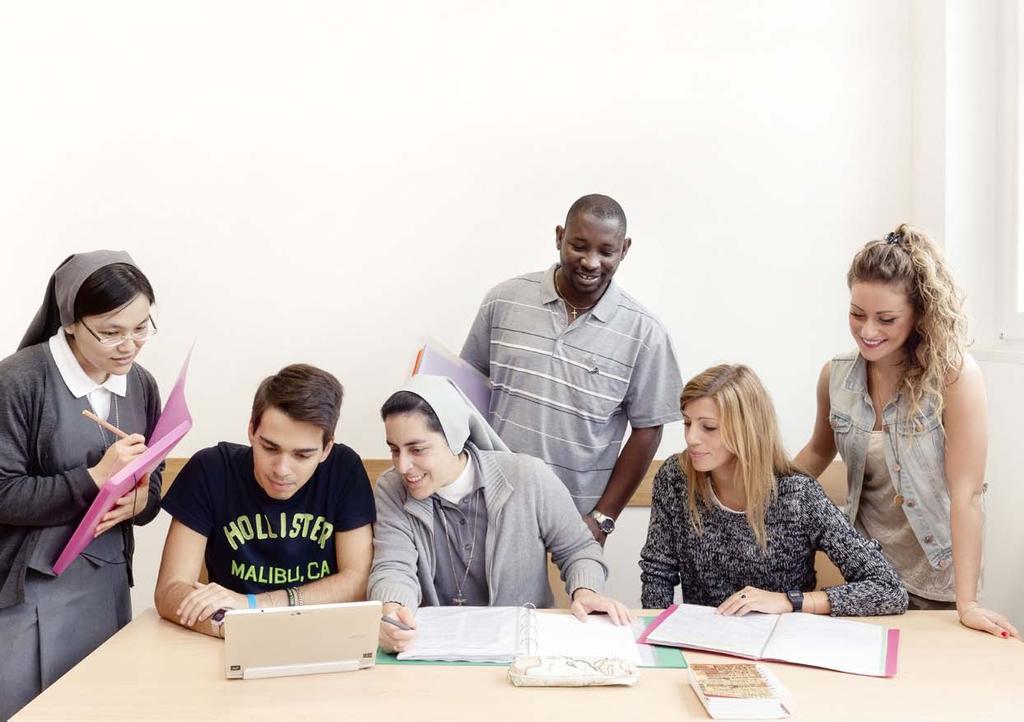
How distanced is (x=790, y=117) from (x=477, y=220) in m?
1.07

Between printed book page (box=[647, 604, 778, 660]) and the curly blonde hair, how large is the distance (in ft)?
1.92

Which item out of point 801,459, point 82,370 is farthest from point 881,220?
point 82,370

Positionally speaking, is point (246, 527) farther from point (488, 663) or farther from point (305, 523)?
point (488, 663)

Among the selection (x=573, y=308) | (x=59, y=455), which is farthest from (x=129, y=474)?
(x=573, y=308)

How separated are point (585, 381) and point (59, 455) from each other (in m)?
1.26

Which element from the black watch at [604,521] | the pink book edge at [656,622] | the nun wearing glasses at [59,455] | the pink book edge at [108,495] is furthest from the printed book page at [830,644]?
the nun wearing glasses at [59,455]

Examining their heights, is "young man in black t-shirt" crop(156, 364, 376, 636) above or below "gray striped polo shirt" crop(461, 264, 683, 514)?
below

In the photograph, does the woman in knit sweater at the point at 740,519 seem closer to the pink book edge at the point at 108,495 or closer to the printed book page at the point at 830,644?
the printed book page at the point at 830,644

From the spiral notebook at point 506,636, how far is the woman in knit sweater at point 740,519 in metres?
0.33

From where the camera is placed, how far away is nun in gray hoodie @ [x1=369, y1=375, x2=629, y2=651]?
6.86 feet

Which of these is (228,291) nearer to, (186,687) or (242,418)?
(242,418)

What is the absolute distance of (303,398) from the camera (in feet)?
6.63

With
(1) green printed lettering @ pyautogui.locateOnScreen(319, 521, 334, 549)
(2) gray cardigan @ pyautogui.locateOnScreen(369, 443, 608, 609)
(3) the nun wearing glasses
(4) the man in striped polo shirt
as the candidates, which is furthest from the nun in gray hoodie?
(3) the nun wearing glasses

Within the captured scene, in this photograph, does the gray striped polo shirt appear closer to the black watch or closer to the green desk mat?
the black watch
